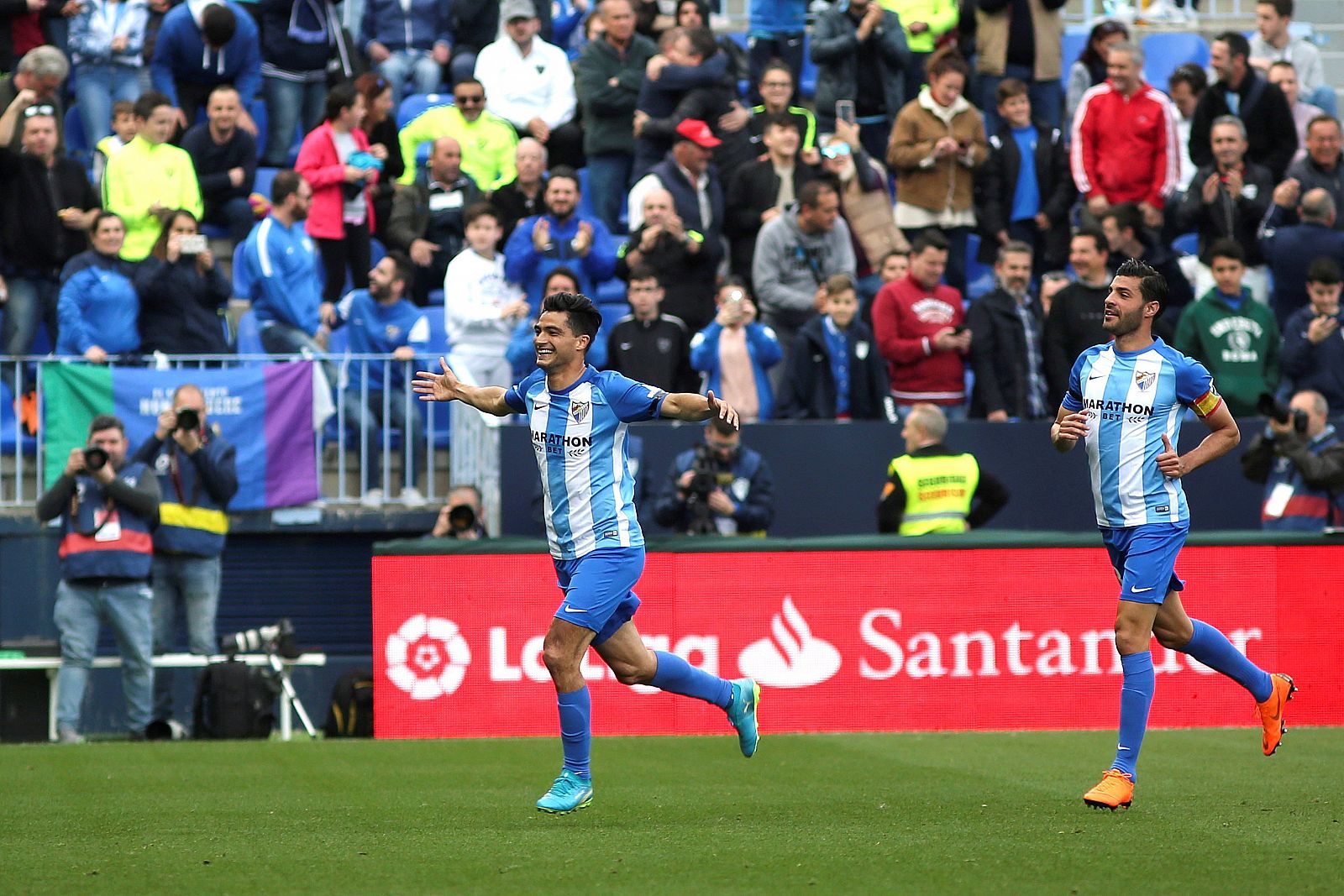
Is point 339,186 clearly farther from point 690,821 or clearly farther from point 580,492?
point 690,821

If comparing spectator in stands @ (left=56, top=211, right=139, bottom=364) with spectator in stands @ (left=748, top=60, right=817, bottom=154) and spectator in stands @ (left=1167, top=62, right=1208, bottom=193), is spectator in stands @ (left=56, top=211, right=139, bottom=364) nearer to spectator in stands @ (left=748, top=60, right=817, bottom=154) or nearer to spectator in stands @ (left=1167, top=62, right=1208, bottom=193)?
spectator in stands @ (left=748, top=60, right=817, bottom=154)

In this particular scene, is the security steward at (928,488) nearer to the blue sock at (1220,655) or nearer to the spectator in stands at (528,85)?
the blue sock at (1220,655)

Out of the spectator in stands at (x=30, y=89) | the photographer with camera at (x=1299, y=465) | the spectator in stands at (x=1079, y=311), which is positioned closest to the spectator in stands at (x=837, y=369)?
the spectator in stands at (x=1079, y=311)

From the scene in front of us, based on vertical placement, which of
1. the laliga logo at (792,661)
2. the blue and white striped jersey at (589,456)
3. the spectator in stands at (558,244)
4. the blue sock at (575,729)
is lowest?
the laliga logo at (792,661)

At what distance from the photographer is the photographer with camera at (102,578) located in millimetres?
13422

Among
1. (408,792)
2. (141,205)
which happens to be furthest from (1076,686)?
(141,205)

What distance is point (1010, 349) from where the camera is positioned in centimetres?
1517

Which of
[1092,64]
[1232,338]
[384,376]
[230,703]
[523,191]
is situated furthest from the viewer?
[1092,64]

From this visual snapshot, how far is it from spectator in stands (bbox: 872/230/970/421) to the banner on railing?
480 centimetres

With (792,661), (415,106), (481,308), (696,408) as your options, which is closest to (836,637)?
(792,661)

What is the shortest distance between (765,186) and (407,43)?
4.54m

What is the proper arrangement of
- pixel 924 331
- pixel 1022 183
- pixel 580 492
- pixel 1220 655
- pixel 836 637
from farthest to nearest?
pixel 1022 183 → pixel 924 331 → pixel 836 637 → pixel 1220 655 → pixel 580 492

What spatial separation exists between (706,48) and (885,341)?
367 cm

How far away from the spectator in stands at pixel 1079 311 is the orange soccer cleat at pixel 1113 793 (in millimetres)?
7260
